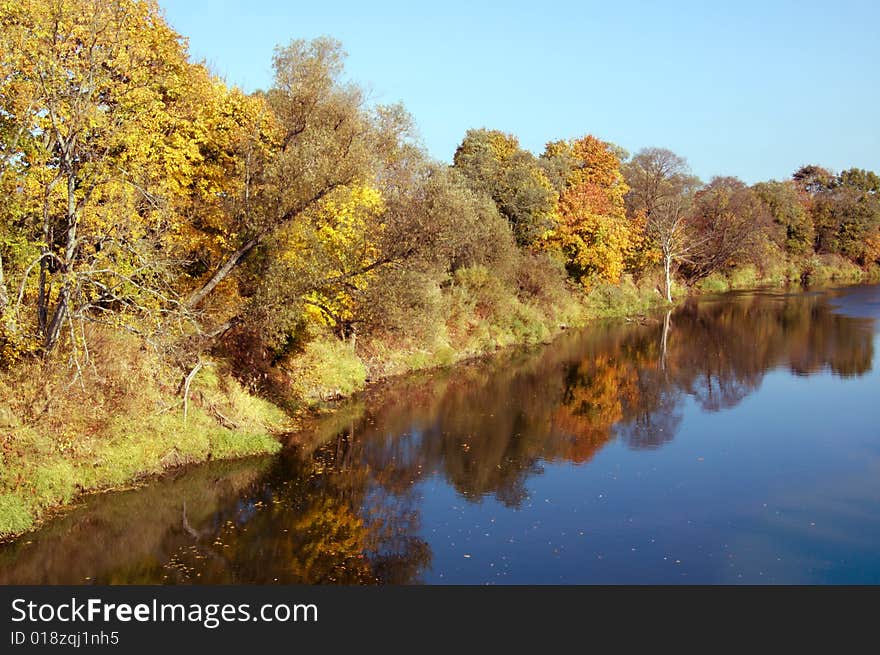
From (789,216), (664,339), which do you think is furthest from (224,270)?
(789,216)

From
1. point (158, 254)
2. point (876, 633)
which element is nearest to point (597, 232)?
point (158, 254)

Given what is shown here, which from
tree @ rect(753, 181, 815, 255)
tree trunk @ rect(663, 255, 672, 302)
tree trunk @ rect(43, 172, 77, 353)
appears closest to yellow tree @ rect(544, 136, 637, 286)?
tree trunk @ rect(663, 255, 672, 302)

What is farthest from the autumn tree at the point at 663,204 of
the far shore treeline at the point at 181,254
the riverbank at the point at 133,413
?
Answer: the riverbank at the point at 133,413

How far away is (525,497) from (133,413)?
966 cm

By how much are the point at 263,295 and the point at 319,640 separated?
11.3 metres

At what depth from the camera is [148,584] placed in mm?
13984

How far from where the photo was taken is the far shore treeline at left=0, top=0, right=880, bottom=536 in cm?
1722

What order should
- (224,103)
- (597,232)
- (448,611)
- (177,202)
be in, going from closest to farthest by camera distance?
1. (448,611)
2. (177,202)
3. (224,103)
4. (597,232)

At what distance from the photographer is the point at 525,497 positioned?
18875mm

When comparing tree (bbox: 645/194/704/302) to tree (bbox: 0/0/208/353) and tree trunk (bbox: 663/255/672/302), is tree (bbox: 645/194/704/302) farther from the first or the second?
tree (bbox: 0/0/208/353)

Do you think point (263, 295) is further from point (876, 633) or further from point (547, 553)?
point (876, 633)

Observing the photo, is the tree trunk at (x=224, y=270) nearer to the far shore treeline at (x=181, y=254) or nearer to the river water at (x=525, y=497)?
the far shore treeline at (x=181, y=254)

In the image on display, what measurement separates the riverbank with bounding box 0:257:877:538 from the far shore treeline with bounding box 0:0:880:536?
0.05m

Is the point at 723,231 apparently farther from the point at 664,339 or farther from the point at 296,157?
the point at 296,157
